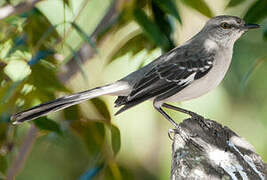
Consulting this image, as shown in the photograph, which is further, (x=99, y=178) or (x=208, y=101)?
(x=208, y=101)

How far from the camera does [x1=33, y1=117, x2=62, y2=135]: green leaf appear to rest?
13.8 feet

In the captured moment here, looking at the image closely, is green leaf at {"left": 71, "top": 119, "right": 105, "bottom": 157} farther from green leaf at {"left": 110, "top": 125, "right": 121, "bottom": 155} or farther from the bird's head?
the bird's head

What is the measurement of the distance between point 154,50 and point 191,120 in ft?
2.27

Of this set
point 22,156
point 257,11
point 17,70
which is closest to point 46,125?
point 17,70

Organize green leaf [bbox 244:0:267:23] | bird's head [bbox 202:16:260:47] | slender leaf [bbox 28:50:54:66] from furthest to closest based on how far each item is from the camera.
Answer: bird's head [bbox 202:16:260:47], green leaf [bbox 244:0:267:23], slender leaf [bbox 28:50:54:66]

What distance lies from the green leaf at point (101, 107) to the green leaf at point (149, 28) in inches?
23.7

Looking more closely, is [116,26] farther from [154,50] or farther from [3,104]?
[3,104]

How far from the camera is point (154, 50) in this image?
475 cm

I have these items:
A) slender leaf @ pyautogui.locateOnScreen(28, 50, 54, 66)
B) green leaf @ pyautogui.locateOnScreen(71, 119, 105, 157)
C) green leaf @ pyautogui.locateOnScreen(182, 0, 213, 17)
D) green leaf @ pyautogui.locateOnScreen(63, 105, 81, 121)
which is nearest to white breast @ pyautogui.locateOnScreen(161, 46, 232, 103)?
green leaf @ pyautogui.locateOnScreen(182, 0, 213, 17)

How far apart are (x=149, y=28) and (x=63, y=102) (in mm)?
746

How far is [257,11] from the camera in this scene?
4250 millimetres

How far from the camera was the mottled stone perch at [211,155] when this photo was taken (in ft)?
11.6

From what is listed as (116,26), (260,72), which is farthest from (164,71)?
(260,72)

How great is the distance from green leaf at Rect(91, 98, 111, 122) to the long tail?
15 cm
